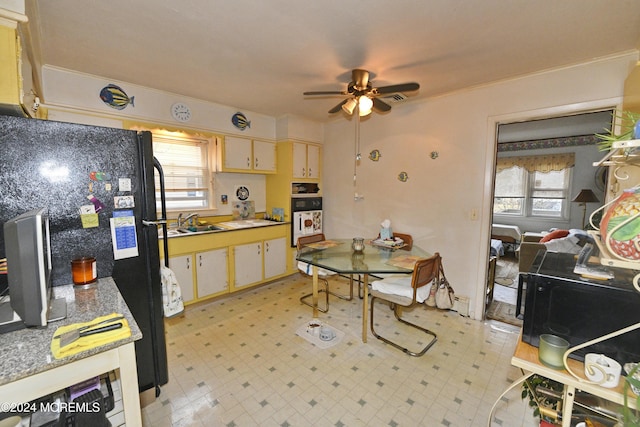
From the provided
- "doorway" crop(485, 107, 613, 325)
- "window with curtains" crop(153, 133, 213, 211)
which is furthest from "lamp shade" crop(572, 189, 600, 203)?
"window with curtains" crop(153, 133, 213, 211)

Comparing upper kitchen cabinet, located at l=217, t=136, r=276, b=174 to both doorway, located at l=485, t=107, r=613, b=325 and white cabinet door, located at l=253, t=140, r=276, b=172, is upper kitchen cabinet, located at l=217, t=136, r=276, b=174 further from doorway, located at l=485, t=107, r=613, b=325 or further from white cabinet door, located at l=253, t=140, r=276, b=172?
doorway, located at l=485, t=107, r=613, b=325

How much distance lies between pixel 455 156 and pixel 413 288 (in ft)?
5.42

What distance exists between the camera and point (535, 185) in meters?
6.02

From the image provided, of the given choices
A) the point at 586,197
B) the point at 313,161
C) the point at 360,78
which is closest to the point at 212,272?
the point at 313,161

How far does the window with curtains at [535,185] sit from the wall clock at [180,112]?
5.78 metres

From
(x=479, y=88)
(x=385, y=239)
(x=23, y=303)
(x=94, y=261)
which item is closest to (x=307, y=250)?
(x=385, y=239)

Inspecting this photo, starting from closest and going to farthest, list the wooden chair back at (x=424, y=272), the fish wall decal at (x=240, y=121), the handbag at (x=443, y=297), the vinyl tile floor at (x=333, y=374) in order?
the vinyl tile floor at (x=333, y=374) → the wooden chair back at (x=424, y=272) → the handbag at (x=443, y=297) → the fish wall decal at (x=240, y=121)

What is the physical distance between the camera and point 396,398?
6.02 ft

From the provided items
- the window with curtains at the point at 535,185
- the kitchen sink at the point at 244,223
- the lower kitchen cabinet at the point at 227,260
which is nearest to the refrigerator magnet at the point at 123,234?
the lower kitchen cabinet at the point at 227,260

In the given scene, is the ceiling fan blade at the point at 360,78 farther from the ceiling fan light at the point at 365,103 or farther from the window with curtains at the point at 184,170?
the window with curtains at the point at 184,170

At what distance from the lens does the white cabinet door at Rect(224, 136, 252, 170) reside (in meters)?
3.52

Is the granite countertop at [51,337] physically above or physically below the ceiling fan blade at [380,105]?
below

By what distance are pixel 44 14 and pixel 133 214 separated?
134 centimetres

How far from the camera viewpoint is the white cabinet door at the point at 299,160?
394 centimetres
